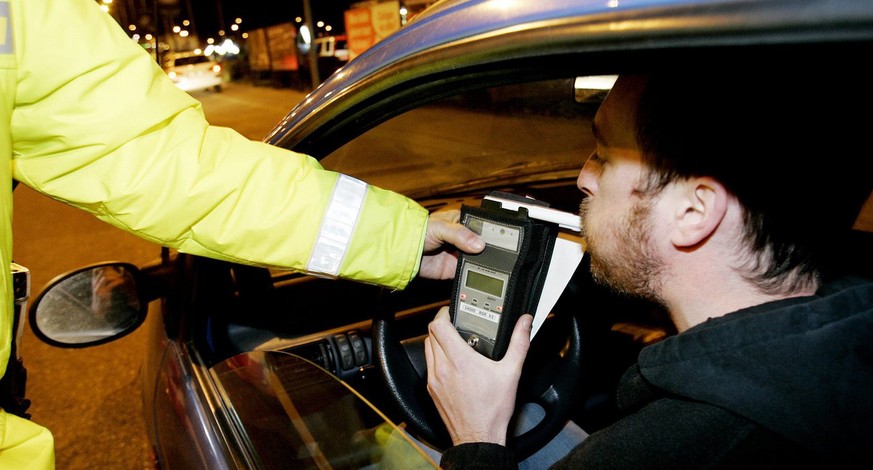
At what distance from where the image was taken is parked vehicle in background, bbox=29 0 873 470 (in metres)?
0.64

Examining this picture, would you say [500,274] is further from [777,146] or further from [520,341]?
[777,146]

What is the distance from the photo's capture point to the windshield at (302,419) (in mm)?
1257

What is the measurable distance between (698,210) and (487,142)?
3.81 m

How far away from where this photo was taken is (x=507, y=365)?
126cm

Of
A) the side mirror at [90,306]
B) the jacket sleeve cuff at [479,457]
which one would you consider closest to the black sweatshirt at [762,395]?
the jacket sleeve cuff at [479,457]

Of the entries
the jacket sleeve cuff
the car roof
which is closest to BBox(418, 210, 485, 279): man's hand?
the car roof

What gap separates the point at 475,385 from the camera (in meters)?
1.25

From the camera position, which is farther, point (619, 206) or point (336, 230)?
point (336, 230)

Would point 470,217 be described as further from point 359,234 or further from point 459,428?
point 459,428

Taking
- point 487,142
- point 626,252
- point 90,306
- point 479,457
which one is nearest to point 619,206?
point 626,252

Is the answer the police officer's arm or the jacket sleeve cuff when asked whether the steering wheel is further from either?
the jacket sleeve cuff

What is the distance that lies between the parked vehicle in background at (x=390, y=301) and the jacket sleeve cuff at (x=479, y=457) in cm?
5

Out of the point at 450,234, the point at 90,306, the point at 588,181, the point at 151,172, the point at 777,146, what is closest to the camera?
the point at 777,146

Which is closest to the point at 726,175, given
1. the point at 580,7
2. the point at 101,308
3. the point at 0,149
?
the point at 580,7
